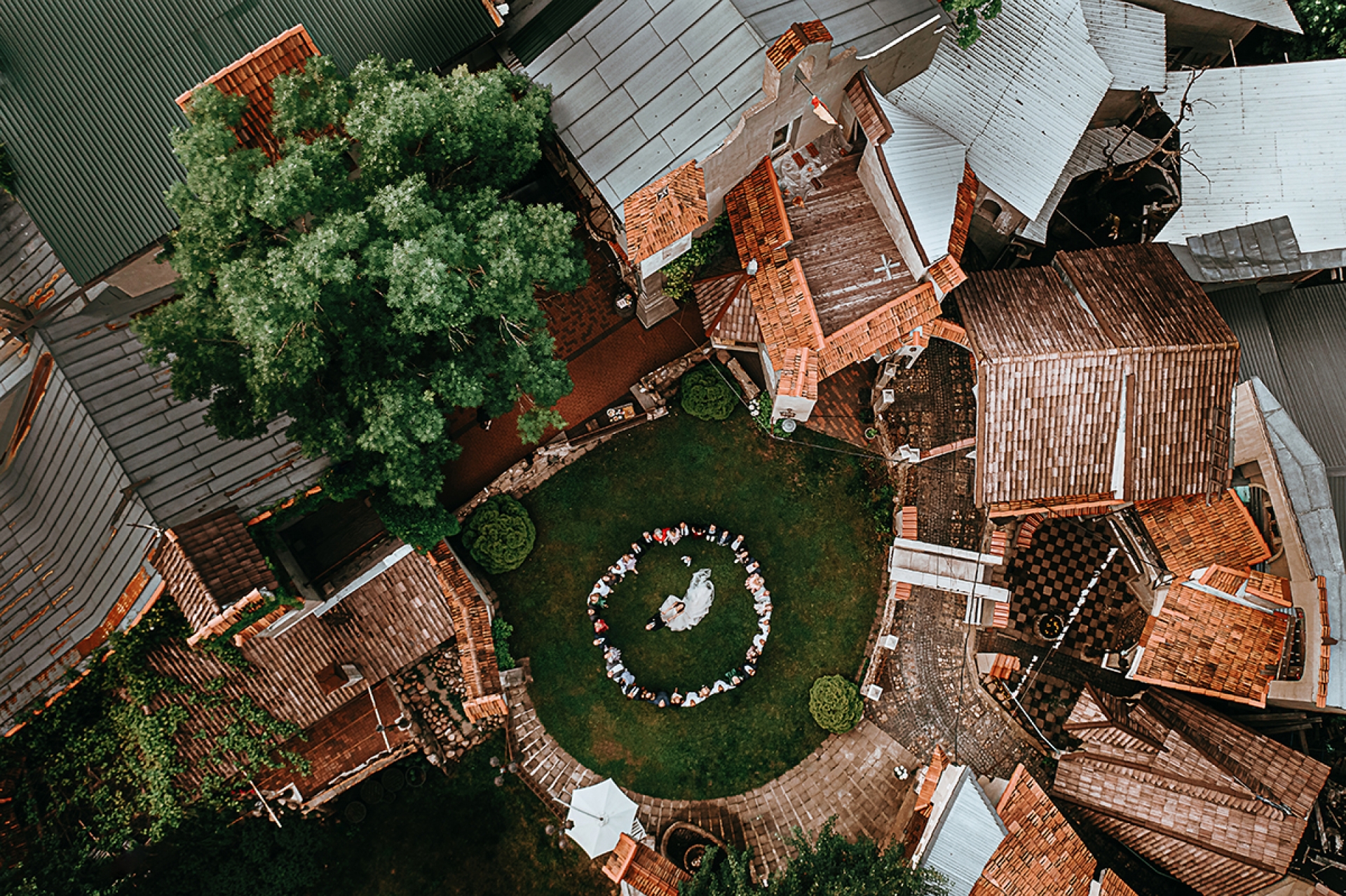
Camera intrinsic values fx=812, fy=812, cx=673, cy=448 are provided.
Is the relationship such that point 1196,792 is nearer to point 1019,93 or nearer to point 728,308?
point 728,308

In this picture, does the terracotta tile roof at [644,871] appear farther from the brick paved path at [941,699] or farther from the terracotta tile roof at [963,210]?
the terracotta tile roof at [963,210]

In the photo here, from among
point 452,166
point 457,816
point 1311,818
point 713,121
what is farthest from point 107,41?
point 1311,818

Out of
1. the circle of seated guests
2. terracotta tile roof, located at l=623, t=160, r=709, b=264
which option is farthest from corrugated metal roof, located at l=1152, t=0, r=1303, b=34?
the circle of seated guests

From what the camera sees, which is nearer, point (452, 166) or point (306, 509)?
point (452, 166)

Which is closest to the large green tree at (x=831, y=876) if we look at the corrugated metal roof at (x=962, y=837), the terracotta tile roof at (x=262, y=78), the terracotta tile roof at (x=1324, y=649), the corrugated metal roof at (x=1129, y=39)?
the corrugated metal roof at (x=962, y=837)

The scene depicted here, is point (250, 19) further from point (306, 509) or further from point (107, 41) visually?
point (306, 509)

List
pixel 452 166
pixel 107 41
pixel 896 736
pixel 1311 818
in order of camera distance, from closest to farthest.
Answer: pixel 452 166, pixel 107 41, pixel 1311 818, pixel 896 736
